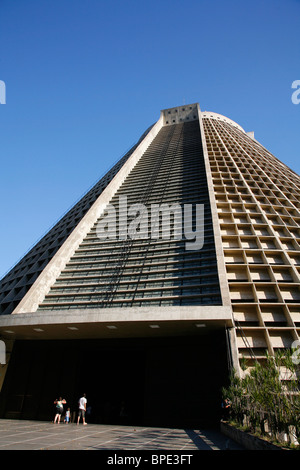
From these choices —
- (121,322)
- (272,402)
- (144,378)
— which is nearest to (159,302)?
(121,322)

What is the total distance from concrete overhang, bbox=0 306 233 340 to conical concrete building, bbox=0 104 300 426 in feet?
0.18

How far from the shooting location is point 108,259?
19422 millimetres

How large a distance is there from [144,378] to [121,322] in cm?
553

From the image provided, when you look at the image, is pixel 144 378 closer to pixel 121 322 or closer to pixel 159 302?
pixel 159 302

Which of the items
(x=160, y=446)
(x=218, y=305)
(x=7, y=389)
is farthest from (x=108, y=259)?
(x=160, y=446)

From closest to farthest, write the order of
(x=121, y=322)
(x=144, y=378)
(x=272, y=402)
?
(x=272, y=402) → (x=121, y=322) → (x=144, y=378)

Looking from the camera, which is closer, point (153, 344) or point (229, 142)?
point (153, 344)

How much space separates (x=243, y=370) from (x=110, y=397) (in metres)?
16.3

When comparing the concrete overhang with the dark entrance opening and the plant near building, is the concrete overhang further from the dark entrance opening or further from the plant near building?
the plant near building

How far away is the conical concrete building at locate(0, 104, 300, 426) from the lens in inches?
546

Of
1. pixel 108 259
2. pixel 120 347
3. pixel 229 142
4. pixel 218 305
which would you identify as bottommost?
pixel 120 347

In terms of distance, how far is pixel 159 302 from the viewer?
49.5ft

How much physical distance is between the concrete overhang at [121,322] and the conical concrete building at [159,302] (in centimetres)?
5
